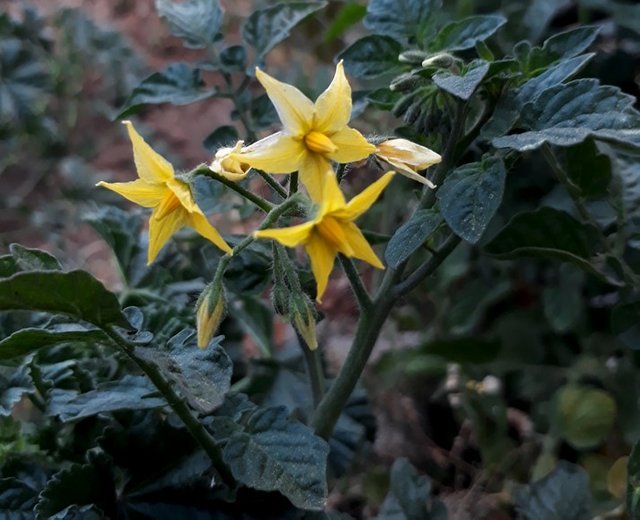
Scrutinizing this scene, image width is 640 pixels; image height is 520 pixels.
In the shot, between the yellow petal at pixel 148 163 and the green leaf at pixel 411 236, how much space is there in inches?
8.5

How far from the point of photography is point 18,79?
160 centimetres

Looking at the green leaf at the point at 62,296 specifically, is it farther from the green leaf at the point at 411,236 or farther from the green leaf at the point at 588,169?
the green leaf at the point at 588,169

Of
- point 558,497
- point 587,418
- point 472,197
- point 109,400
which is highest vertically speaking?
point 472,197

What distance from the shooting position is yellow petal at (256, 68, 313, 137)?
2.35ft

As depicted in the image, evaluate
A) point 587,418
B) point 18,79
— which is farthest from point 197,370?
point 18,79

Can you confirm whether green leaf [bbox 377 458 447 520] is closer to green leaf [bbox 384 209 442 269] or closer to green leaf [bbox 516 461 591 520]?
green leaf [bbox 516 461 591 520]

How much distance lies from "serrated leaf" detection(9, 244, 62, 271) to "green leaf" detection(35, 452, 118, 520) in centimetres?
21

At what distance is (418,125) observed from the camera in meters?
0.84

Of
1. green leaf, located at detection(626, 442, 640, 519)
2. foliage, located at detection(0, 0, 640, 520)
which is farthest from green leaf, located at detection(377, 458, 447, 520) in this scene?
green leaf, located at detection(626, 442, 640, 519)

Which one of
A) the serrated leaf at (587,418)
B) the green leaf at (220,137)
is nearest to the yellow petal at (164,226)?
the green leaf at (220,137)

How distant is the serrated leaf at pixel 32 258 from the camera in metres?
0.72

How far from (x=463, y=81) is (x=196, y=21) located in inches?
20.3

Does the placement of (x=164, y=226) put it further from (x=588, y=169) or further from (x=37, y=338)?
(x=588, y=169)

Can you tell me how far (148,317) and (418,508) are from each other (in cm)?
39
